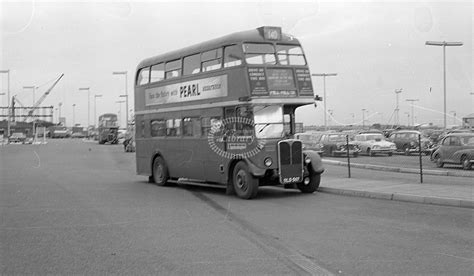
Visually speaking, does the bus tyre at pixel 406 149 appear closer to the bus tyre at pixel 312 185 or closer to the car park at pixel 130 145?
the bus tyre at pixel 312 185

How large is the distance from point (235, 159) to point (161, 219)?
4.30 m

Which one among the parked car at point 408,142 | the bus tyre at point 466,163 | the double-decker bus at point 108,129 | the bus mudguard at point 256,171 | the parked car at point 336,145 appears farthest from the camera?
the double-decker bus at point 108,129

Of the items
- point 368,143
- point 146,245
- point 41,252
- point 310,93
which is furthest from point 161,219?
point 368,143

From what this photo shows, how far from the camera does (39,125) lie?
383ft

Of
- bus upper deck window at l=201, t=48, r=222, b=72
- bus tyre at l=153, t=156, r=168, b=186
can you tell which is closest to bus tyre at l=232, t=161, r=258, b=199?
bus upper deck window at l=201, t=48, r=222, b=72

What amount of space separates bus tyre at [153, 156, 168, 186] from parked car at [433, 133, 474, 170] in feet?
41.6

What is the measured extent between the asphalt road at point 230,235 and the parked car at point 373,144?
20834 millimetres

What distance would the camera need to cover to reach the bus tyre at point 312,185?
15180 mm

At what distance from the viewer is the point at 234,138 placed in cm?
1468

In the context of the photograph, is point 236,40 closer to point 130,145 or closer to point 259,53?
point 259,53

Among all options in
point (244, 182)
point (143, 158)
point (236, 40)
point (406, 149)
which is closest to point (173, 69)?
point (236, 40)

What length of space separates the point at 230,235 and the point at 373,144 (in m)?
27.5

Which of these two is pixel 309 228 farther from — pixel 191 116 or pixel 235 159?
pixel 191 116

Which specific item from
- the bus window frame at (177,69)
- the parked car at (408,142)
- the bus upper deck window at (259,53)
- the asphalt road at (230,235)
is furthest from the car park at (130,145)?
the bus upper deck window at (259,53)
